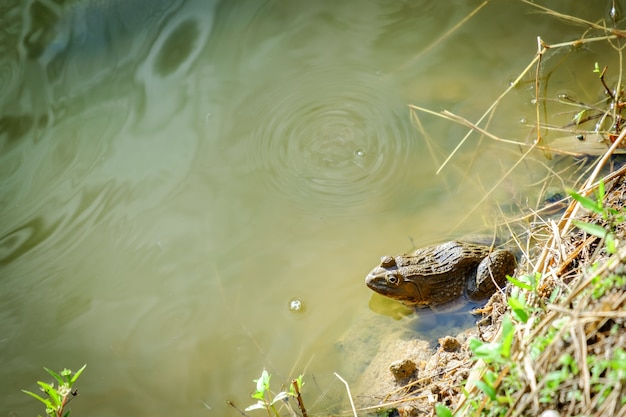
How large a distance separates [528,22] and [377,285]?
2656 mm

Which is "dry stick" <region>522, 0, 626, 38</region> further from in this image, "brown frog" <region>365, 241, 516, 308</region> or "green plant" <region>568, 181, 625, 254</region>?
"green plant" <region>568, 181, 625, 254</region>

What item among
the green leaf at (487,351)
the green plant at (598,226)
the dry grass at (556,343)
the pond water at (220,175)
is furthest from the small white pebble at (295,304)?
the green plant at (598,226)

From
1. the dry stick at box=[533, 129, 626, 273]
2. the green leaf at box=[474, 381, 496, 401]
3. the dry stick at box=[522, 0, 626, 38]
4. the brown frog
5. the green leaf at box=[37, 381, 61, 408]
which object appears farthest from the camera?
the dry stick at box=[522, 0, 626, 38]

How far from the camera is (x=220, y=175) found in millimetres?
4371

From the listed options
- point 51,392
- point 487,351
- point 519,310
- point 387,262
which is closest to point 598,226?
point 519,310

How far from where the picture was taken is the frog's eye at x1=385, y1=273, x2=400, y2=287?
3514 millimetres

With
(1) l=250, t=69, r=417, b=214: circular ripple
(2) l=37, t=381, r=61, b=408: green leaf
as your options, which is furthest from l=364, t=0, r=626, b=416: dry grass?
(2) l=37, t=381, r=61, b=408: green leaf

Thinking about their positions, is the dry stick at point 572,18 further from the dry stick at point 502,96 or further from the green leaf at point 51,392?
the green leaf at point 51,392

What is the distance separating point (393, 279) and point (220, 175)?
1.68 metres

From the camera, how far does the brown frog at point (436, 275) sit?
351 centimetres

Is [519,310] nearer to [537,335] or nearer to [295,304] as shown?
[537,335]

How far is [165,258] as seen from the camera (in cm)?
411

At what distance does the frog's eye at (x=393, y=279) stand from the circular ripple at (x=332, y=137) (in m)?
0.70

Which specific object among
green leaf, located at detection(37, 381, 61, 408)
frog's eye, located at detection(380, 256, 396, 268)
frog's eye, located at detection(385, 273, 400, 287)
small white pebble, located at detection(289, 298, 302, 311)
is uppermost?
green leaf, located at detection(37, 381, 61, 408)
